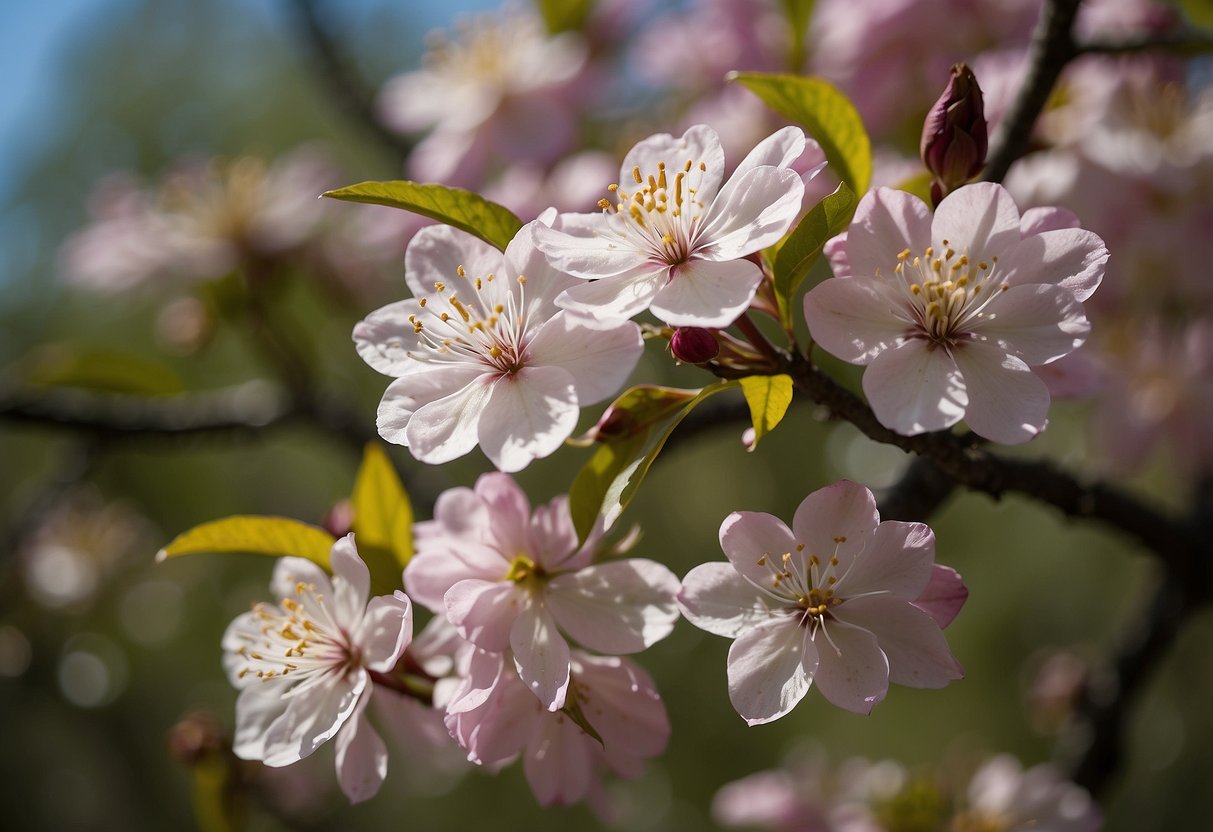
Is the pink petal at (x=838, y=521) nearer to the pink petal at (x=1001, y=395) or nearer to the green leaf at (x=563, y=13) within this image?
the pink petal at (x=1001, y=395)

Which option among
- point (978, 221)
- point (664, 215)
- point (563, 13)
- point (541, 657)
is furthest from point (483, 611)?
point (563, 13)

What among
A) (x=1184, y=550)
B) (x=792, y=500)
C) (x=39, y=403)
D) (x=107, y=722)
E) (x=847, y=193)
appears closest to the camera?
(x=847, y=193)

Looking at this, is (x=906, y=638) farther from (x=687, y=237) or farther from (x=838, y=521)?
(x=687, y=237)

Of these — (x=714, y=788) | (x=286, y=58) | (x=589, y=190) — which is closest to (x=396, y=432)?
(x=589, y=190)

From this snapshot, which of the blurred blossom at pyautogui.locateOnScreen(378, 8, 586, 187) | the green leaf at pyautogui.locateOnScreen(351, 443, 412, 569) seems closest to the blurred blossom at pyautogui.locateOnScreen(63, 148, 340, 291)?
the blurred blossom at pyautogui.locateOnScreen(378, 8, 586, 187)

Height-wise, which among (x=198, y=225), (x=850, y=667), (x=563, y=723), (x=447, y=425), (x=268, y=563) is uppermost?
(x=447, y=425)

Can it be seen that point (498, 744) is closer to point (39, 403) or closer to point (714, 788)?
point (39, 403)

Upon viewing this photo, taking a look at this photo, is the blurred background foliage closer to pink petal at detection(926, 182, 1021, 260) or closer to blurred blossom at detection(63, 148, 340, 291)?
blurred blossom at detection(63, 148, 340, 291)
